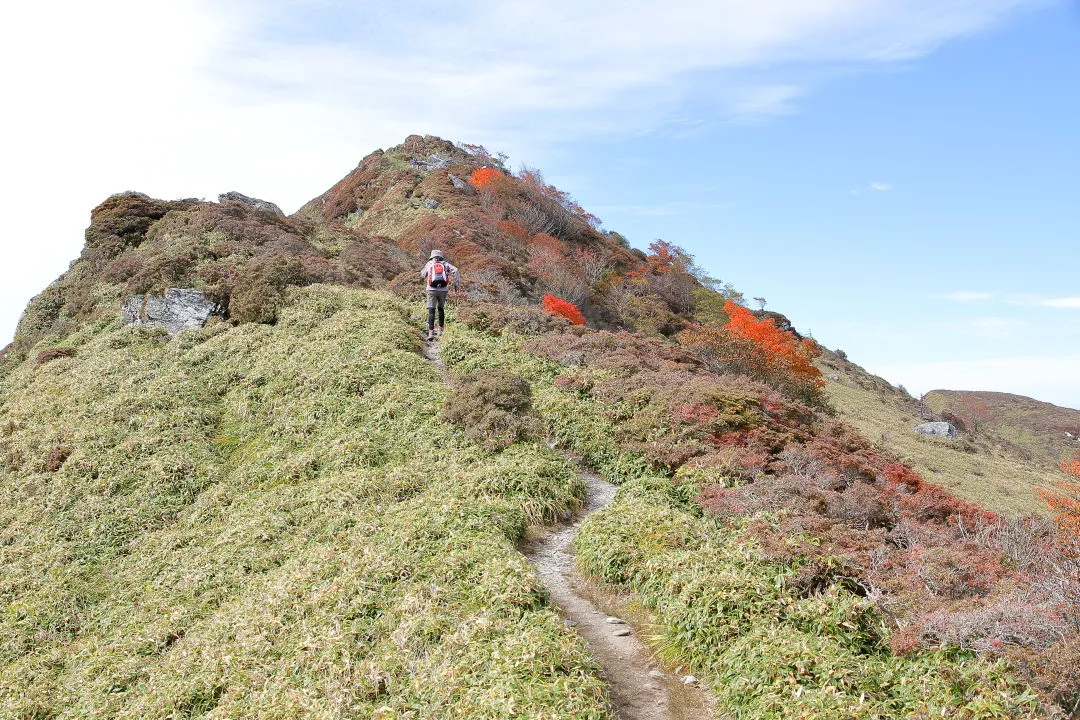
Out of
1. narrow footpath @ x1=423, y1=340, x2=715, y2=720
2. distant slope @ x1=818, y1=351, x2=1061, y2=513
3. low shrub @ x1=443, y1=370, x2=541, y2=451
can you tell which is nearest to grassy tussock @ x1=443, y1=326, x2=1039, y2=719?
narrow footpath @ x1=423, y1=340, x2=715, y2=720

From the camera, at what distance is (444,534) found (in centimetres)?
1122

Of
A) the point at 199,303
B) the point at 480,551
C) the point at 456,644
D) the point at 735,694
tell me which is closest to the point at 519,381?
the point at 480,551

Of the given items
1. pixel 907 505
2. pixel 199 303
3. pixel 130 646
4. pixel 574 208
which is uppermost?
pixel 574 208

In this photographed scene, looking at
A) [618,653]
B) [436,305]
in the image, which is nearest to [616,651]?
[618,653]

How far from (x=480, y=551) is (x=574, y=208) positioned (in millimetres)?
53684

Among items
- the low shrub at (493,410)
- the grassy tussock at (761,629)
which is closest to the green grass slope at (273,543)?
the low shrub at (493,410)

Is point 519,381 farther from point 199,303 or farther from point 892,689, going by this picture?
point 199,303

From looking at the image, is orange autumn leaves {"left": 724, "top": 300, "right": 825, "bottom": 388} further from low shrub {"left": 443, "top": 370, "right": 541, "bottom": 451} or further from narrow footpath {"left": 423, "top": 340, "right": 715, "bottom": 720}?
narrow footpath {"left": 423, "top": 340, "right": 715, "bottom": 720}

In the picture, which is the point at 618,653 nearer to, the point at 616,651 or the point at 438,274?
the point at 616,651

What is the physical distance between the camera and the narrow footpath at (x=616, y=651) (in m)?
7.70

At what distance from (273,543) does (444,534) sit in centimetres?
377

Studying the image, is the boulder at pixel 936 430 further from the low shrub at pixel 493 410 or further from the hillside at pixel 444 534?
the low shrub at pixel 493 410

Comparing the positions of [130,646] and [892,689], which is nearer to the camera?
[892,689]

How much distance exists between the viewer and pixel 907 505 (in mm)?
11805
